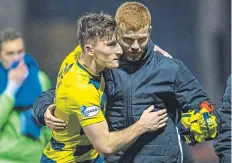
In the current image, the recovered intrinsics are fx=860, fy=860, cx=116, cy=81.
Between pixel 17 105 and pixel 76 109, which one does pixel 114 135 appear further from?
pixel 17 105

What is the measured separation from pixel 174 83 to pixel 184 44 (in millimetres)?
3679

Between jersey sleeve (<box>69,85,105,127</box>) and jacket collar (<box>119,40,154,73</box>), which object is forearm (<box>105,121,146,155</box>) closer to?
jersey sleeve (<box>69,85,105,127</box>)

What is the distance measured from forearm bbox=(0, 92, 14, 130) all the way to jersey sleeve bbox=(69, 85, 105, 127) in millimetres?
1272

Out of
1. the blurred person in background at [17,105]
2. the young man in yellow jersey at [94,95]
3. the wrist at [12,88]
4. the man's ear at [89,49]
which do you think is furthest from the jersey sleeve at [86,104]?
the wrist at [12,88]

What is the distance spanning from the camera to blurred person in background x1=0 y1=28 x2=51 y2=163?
5.07m

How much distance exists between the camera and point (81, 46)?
392 cm

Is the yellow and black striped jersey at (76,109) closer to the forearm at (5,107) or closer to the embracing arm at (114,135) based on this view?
the embracing arm at (114,135)

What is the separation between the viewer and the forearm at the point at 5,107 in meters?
5.03

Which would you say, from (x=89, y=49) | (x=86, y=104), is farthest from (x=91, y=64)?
(x=86, y=104)

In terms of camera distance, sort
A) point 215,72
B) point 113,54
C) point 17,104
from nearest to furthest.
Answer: point 113,54 → point 17,104 → point 215,72

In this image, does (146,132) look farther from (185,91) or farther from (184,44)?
(184,44)

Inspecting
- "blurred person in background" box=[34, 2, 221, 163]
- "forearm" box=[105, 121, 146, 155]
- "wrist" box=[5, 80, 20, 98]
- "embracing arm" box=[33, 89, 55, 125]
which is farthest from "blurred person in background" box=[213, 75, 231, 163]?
"wrist" box=[5, 80, 20, 98]

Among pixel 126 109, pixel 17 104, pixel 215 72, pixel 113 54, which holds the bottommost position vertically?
pixel 215 72

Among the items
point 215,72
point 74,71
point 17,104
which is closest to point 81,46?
point 74,71
